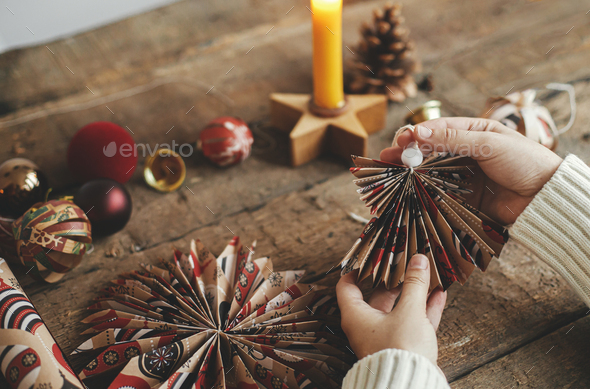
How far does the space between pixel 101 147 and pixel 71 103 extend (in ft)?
1.23

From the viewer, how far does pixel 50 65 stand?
124 cm

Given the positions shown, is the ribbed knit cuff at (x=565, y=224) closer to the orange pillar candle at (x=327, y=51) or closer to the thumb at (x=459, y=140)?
the thumb at (x=459, y=140)

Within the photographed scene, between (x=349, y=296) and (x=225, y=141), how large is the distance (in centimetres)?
46

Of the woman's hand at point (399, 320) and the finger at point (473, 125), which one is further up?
the finger at point (473, 125)

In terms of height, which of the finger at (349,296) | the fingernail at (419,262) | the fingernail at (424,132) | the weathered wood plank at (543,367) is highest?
the fingernail at (424,132)

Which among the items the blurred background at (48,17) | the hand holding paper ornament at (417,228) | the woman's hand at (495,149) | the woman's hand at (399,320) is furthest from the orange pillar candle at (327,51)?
the blurred background at (48,17)

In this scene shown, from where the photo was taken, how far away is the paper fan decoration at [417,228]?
2.11 ft

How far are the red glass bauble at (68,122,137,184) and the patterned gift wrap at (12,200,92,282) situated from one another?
0.15m

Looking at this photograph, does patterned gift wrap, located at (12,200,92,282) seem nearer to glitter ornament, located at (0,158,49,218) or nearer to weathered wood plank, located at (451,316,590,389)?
glitter ornament, located at (0,158,49,218)

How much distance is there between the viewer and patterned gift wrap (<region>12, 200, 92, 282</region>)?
2.36ft

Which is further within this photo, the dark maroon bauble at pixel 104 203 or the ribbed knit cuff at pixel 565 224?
the dark maroon bauble at pixel 104 203

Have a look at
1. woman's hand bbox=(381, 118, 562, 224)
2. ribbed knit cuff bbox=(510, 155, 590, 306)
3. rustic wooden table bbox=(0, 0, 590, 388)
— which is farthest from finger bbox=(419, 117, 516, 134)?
rustic wooden table bbox=(0, 0, 590, 388)

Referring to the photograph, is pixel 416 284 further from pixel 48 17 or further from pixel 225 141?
pixel 48 17

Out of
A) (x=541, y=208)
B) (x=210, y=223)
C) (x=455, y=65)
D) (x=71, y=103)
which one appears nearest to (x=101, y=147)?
(x=210, y=223)
